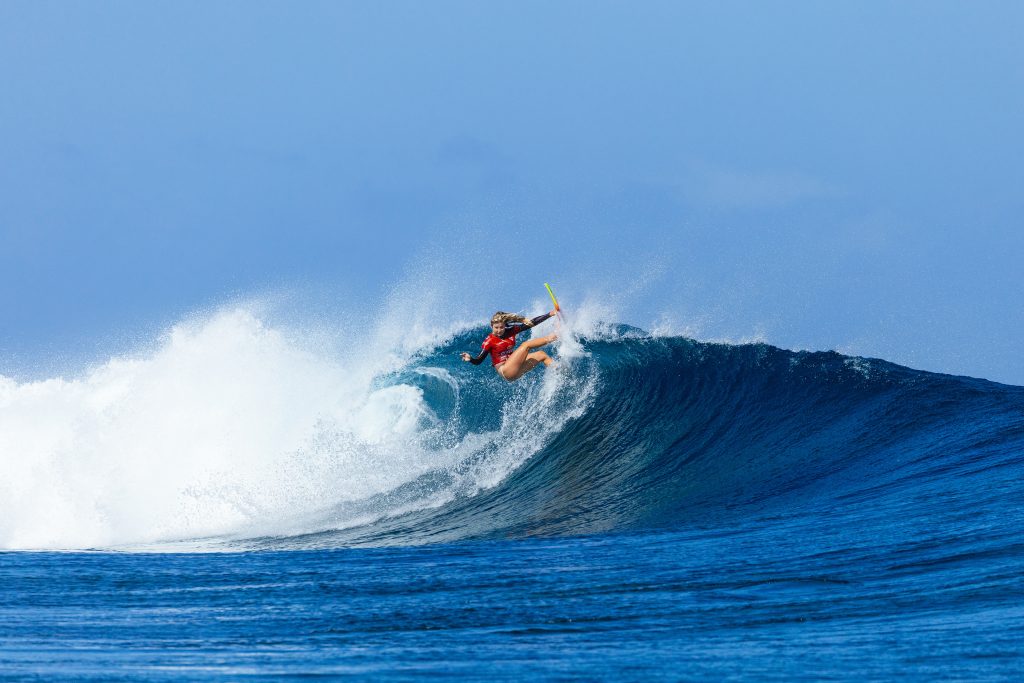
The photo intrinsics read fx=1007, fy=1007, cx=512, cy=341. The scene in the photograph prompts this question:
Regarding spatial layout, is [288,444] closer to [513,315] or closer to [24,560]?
[513,315]

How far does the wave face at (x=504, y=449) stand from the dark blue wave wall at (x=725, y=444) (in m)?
0.04

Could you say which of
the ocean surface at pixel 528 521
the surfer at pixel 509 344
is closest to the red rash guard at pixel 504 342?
the surfer at pixel 509 344

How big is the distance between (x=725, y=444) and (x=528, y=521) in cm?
350

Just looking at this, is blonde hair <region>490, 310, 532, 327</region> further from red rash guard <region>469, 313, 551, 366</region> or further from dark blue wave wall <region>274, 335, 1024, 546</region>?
dark blue wave wall <region>274, 335, 1024, 546</region>

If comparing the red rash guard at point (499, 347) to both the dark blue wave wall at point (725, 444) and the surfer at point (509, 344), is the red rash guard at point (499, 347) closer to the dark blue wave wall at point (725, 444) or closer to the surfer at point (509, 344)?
the surfer at point (509, 344)

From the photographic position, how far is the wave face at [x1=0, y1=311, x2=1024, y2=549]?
9500mm

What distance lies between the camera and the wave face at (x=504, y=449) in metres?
9.50

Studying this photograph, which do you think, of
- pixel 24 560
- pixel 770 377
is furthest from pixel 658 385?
pixel 24 560

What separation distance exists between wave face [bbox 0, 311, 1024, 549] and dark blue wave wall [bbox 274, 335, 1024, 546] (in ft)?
0.12

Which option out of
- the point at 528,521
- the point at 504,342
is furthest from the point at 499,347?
the point at 528,521

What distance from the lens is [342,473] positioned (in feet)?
38.0

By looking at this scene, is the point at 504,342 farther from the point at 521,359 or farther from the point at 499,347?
the point at 521,359

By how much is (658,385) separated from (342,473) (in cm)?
455

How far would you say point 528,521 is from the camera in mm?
9234
